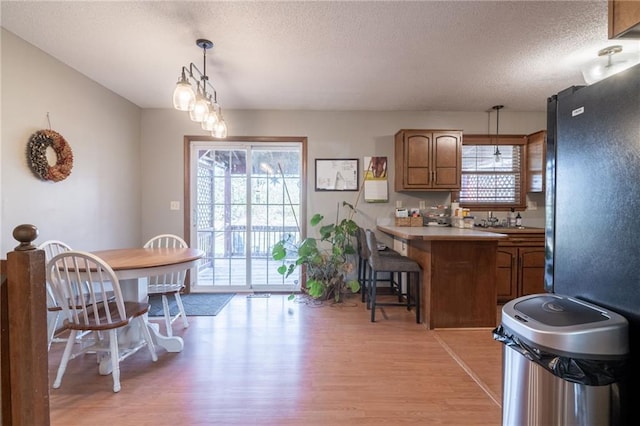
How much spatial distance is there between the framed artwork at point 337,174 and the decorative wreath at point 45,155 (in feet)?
8.22

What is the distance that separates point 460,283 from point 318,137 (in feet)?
7.75

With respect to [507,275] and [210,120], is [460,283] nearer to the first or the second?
[507,275]

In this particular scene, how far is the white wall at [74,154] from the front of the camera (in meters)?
2.13

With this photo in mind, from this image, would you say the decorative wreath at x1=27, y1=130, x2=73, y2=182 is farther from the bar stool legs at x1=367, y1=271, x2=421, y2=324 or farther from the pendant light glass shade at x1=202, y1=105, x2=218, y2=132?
the bar stool legs at x1=367, y1=271, x2=421, y2=324

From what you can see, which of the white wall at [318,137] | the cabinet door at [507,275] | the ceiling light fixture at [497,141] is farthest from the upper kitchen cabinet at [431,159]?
the cabinet door at [507,275]

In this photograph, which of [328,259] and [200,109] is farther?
[328,259]

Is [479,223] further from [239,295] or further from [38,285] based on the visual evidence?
[38,285]

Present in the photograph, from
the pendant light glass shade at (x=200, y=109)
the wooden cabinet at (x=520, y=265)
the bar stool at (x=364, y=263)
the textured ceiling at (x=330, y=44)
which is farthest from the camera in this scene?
the wooden cabinet at (x=520, y=265)

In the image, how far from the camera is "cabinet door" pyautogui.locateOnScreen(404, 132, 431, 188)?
3.56m

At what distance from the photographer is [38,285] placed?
83 cm

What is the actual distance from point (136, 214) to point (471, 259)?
382cm

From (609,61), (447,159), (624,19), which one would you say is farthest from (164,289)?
(609,61)

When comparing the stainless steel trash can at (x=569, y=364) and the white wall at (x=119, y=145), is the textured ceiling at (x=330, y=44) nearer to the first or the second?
the white wall at (x=119, y=145)

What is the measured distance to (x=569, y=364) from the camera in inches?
35.8
